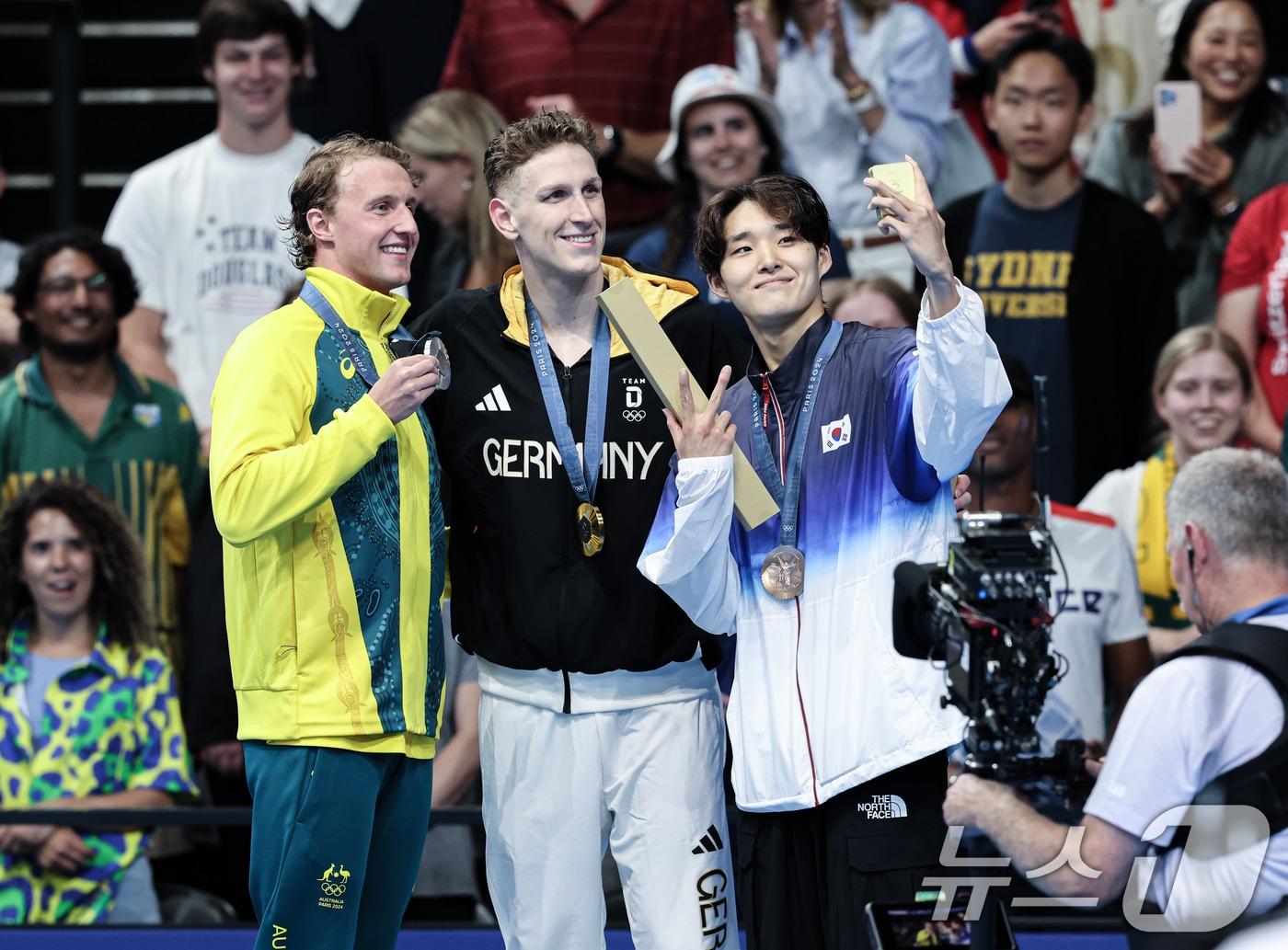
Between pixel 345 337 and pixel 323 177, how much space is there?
365 mm

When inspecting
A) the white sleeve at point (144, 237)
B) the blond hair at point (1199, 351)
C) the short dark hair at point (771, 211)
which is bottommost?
A: the blond hair at point (1199, 351)

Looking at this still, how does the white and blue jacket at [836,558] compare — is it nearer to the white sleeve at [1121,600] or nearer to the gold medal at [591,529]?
the gold medal at [591,529]

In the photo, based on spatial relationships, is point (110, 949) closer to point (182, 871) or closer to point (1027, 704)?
point (182, 871)

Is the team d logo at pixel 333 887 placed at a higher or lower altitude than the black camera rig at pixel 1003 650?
lower

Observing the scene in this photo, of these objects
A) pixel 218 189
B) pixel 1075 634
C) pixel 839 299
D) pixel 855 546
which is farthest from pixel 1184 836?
pixel 218 189

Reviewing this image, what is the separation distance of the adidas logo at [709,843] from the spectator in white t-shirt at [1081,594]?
5.68ft

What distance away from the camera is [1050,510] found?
19.4 ft

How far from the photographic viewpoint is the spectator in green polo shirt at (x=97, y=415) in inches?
255

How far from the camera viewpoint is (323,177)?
4219 mm

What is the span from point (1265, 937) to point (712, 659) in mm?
2309

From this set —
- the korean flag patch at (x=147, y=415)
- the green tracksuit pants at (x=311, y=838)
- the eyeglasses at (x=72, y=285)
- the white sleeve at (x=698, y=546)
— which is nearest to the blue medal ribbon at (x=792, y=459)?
the white sleeve at (x=698, y=546)

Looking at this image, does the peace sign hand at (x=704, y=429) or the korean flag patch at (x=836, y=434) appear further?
the korean flag patch at (x=836, y=434)

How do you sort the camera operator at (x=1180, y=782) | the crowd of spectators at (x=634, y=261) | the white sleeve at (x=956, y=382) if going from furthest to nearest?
the crowd of spectators at (x=634, y=261) → the white sleeve at (x=956, y=382) → the camera operator at (x=1180, y=782)

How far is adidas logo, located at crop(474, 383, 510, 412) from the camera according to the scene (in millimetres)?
4352
